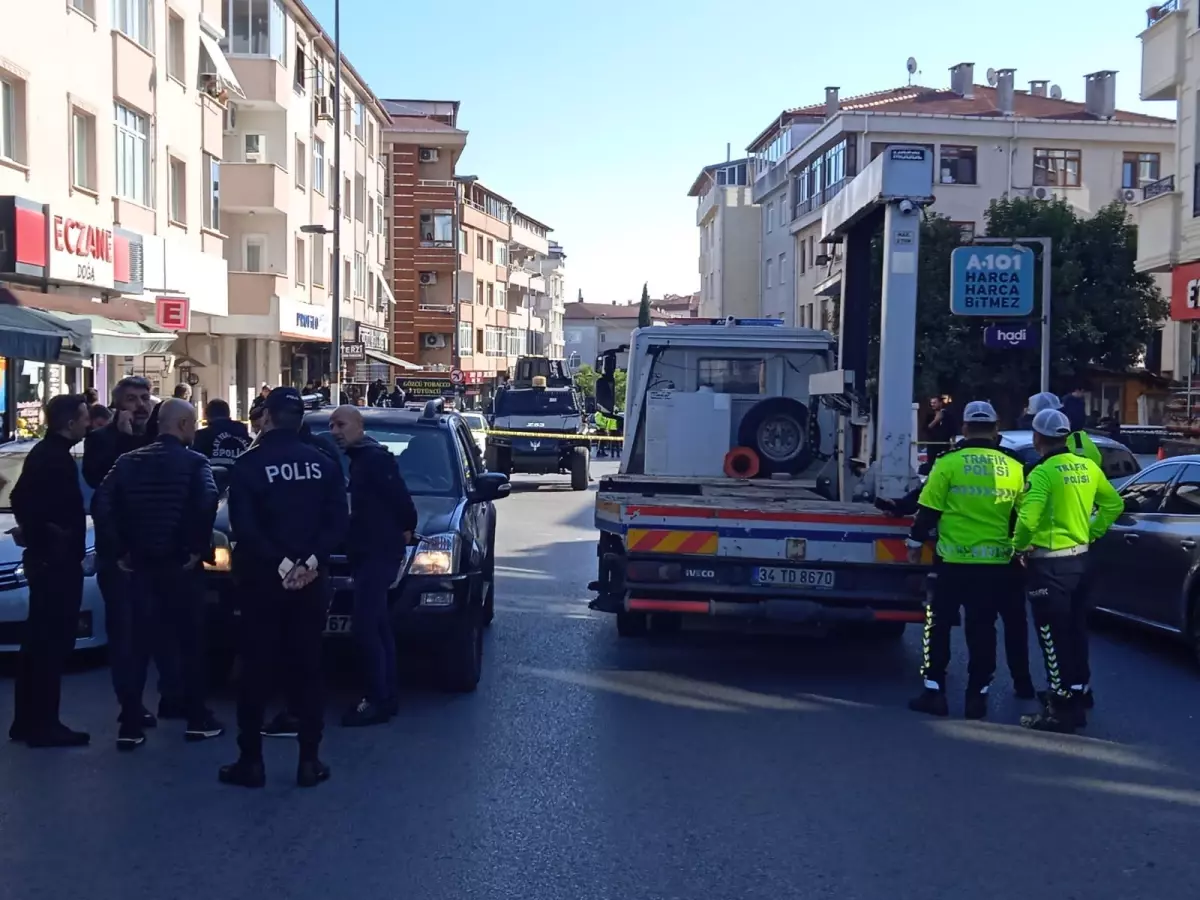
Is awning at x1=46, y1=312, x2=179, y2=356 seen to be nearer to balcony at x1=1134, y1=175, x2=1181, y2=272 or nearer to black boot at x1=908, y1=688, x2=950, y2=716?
black boot at x1=908, y1=688, x2=950, y2=716

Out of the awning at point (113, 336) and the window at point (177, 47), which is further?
the window at point (177, 47)

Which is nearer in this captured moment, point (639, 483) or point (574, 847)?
point (574, 847)

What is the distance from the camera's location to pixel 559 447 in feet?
86.3

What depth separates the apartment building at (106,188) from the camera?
18.4m

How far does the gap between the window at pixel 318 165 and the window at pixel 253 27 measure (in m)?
4.45

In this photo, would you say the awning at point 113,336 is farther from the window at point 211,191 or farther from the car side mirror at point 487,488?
the window at point 211,191

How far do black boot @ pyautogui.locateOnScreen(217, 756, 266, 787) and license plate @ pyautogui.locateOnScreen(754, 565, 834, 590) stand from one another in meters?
3.59

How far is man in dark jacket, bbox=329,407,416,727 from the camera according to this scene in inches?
292

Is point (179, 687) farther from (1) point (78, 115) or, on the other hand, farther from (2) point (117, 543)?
(1) point (78, 115)

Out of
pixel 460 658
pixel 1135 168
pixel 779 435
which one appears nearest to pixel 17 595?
pixel 460 658

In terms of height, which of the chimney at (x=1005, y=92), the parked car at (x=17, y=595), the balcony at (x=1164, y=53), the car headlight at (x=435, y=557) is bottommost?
the parked car at (x=17, y=595)

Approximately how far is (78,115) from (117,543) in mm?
17604

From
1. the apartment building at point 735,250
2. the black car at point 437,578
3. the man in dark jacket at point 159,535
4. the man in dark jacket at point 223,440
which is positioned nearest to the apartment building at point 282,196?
the man in dark jacket at point 223,440

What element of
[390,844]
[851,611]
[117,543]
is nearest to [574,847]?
[390,844]
